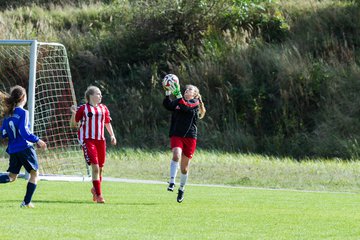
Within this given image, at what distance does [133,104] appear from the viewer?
32.5 m

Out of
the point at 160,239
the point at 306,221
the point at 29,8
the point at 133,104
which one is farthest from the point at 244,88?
the point at 160,239

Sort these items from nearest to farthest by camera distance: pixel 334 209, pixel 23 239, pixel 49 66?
pixel 23 239 < pixel 334 209 < pixel 49 66

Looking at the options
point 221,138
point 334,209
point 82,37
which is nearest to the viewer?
point 334,209

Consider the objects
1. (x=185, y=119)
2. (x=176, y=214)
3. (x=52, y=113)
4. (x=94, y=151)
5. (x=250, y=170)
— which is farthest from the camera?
(x=52, y=113)

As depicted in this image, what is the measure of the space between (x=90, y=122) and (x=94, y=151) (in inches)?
18.0

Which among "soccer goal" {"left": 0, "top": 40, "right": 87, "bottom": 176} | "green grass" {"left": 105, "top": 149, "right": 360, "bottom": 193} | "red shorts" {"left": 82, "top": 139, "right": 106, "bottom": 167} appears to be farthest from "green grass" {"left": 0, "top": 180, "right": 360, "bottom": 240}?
"soccer goal" {"left": 0, "top": 40, "right": 87, "bottom": 176}

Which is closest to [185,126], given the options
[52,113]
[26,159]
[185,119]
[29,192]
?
[185,119]

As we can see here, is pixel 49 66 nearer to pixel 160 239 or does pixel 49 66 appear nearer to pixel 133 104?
pixel 133 104

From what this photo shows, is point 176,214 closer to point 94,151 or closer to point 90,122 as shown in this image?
point 94,151

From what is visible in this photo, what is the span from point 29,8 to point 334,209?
26134mm

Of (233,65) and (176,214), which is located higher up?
(176,214)

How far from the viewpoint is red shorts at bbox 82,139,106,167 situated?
Answer: 51.2ft

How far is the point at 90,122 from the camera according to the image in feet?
51.7

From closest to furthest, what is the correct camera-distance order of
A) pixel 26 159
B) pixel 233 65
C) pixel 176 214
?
pixel 176 214, pixel 26 159, pixel 233 65
